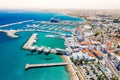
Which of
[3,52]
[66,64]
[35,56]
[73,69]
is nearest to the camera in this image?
[73,69]

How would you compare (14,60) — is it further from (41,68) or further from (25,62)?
(41,68)

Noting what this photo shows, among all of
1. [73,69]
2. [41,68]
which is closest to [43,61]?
[41,68]

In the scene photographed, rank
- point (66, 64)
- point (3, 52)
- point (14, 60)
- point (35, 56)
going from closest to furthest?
point (66, 64) → point (14, 60) → point (35, 56) → point (3, 52)

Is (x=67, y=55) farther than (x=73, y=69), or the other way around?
(x=67, y=55)

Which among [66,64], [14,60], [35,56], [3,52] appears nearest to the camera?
[66,64]

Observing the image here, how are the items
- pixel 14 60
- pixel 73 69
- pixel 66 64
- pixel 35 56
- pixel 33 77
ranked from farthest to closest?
pixel 35 56 < pixel 14 60 < pixel 66 64 < pixel 73 69 < pixel 33 77

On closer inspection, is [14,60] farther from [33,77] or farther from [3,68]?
[33,77]

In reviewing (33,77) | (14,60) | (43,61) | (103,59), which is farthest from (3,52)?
(103,59)

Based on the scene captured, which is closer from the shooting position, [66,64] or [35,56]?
[66,64]
